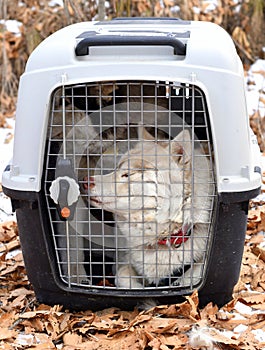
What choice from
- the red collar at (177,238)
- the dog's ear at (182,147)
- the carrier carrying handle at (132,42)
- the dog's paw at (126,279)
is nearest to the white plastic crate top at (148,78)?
the carrier carrying handle at (132,42)

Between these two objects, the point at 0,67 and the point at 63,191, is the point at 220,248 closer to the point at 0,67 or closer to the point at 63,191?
the point at 63,191

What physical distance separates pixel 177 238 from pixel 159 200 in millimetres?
161

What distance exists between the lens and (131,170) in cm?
224

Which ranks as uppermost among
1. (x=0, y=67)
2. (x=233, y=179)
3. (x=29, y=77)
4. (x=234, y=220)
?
(x=29, y=77)

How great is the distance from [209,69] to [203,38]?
149mm

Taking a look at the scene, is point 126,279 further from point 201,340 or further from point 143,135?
point 143,135

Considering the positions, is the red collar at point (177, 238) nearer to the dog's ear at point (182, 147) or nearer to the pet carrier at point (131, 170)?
the pet carrier at point (131, 170)

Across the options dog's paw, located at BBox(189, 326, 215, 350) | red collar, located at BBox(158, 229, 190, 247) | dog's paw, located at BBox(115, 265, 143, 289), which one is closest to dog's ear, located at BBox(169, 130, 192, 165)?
red collar, located at BBox(158, 229, 190, 247)

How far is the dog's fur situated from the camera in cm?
222

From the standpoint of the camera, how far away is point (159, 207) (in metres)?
2.27

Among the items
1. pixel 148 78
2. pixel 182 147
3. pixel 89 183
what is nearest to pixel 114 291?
pixel 89 183

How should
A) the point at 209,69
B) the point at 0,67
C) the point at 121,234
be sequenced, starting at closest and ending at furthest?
the point at 209,69, the point at 121,234, the point at 0,67

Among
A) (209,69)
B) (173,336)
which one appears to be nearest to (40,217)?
(173,336)

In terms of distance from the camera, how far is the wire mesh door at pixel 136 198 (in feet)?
7.23
